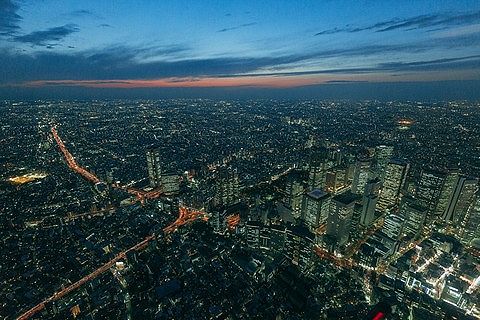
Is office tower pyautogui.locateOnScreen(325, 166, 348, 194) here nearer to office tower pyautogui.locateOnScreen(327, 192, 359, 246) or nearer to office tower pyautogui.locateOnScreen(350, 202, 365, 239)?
office tower pyautogui.locateOnScreen(350, 202, 365, 239)

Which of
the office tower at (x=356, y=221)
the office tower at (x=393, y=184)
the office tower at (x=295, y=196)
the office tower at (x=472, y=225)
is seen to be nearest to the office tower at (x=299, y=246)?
the office tower at (x=356, y=221)

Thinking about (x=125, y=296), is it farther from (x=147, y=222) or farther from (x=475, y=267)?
(x=475, y=267)

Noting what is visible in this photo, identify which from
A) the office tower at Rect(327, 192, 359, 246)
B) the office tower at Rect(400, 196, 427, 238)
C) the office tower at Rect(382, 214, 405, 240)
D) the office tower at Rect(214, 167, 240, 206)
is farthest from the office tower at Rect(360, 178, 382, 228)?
the office tower at Rect(214, 167, 240, 206)

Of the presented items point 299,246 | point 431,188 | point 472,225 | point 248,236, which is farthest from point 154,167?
point 472,225

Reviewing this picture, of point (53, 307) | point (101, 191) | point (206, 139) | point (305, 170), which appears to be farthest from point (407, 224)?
point (206, 139)

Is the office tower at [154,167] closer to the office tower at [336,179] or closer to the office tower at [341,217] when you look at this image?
the office tower at [336,179]
